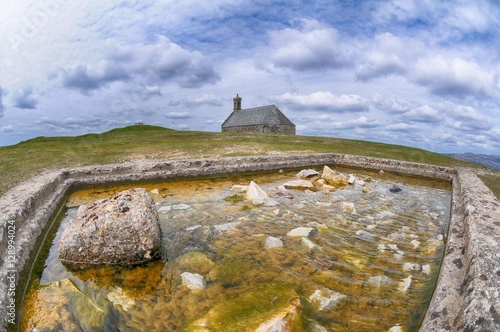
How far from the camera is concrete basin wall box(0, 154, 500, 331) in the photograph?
2576 mm

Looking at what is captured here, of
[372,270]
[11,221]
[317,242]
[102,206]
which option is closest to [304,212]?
[317,242]

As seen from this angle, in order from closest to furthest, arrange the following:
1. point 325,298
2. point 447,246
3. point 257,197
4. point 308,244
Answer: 1. point 325,298
2. point 447,246
3. point 308,244
4. point 257,197

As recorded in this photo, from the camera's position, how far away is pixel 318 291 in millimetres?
3746

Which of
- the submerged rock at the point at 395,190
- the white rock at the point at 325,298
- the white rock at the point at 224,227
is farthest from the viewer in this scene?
the submerged rock at the point at 395,190

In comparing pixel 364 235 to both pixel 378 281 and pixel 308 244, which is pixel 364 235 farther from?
pixel 378 281

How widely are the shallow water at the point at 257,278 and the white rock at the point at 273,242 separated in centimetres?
12

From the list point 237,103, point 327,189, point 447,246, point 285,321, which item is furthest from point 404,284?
point 237,103

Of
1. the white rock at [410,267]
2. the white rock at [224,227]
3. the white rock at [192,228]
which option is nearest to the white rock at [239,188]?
the white rock at [224,227]

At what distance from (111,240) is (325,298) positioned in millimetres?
3307

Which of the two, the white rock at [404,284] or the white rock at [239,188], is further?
the white rock at [239,188]

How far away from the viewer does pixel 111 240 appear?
4.42 m

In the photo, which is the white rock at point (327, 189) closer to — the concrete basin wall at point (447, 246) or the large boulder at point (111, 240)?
the concrete basin wall at point (447, 246)

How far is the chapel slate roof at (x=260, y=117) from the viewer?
70.5 m

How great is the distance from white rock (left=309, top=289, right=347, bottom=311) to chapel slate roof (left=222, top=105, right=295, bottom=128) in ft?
221
